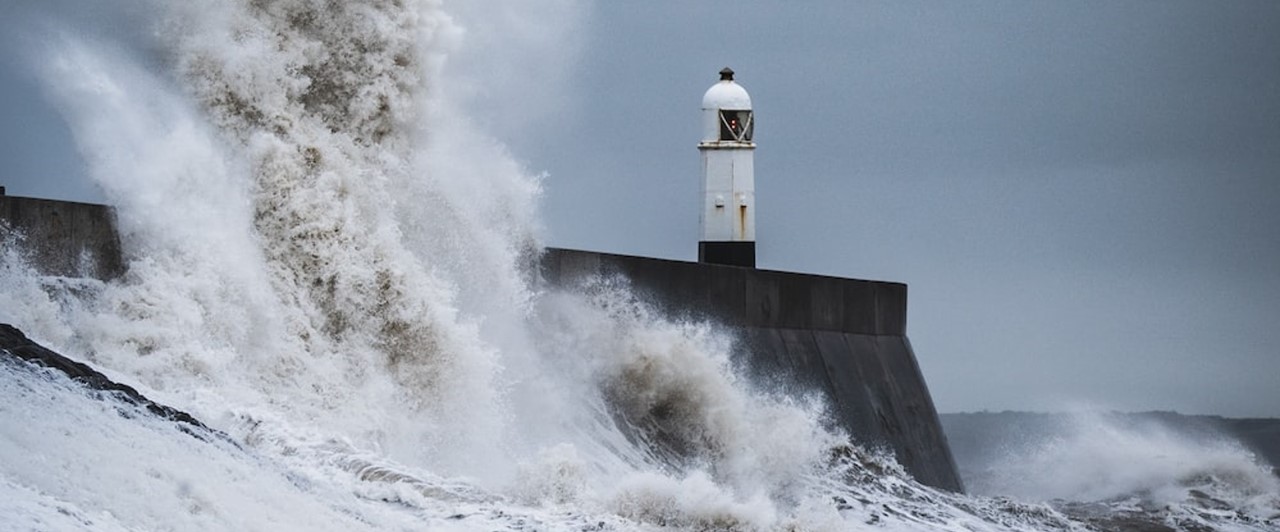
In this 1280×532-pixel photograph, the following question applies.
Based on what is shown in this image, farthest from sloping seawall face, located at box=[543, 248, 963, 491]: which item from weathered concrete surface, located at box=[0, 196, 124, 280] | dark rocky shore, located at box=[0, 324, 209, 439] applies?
dark rocky shore, located at box=[0, 324, 209, 439]

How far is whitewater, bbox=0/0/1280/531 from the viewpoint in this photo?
867cm

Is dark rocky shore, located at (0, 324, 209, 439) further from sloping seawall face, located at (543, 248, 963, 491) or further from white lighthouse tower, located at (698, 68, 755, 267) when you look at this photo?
white lighthouse tower, located at (698, 68, 755, 267)

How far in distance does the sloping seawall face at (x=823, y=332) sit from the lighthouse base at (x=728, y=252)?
3.94ft

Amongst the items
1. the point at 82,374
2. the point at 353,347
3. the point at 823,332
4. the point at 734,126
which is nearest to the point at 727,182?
the point at 734,126

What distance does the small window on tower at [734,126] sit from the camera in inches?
730

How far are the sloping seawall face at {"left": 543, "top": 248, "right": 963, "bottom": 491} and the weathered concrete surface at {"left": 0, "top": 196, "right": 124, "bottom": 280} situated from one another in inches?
142

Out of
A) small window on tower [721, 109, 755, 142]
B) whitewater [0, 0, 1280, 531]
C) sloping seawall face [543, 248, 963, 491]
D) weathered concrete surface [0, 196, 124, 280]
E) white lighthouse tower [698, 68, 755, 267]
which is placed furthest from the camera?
small window on tower [721, 109, 755, 142]

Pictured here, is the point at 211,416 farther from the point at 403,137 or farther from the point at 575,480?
the point at 403,137

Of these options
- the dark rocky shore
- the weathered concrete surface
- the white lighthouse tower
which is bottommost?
the dark rocky shore

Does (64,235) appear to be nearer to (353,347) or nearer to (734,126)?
(353,347)

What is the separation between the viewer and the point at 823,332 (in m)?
16.4

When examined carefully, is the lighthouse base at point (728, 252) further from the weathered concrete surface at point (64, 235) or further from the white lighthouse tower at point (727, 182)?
the weathered concrete surface at point (64, 235)

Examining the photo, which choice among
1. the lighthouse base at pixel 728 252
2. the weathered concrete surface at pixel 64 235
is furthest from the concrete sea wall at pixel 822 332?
the weathered concrete surface at pixel 64 235

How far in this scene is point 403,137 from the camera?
13.0 m
